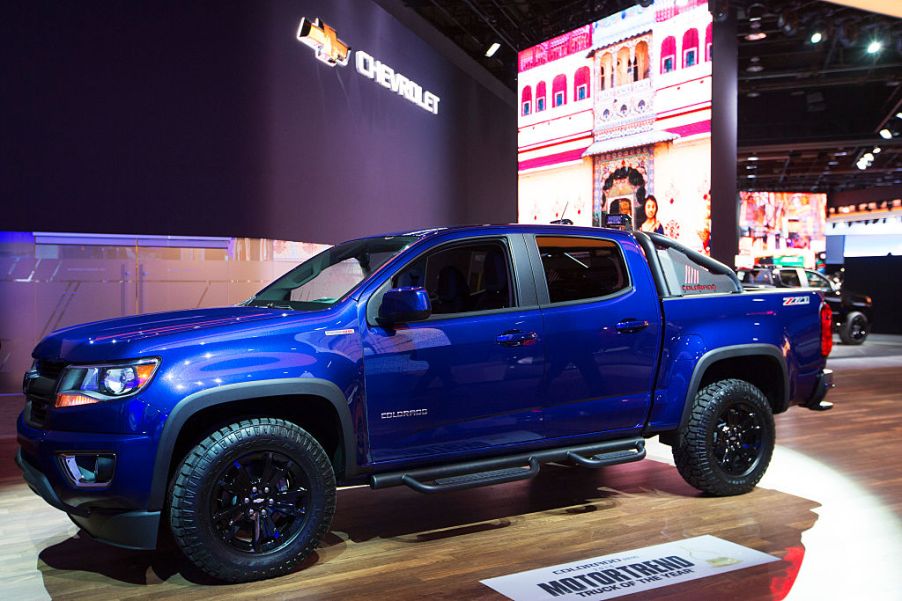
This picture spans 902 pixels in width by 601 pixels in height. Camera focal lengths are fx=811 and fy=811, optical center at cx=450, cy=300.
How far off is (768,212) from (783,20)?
18041mm

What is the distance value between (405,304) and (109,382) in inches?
50.9

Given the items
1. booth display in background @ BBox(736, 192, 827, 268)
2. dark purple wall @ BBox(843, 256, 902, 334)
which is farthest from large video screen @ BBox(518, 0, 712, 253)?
booth display in background @ BBox(736, 192, 827, 268)

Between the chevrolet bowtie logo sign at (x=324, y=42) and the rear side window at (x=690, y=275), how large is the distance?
26.8 ft

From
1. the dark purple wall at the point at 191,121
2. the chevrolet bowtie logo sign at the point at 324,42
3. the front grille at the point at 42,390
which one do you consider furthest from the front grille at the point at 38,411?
the chevrolet bowtie logo sign at the point at 324,42

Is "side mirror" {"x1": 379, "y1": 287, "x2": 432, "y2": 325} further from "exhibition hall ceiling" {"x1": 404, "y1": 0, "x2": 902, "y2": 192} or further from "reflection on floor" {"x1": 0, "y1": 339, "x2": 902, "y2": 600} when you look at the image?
"exhibition hall ceiling" {"x1": 404, "y1": 0, "x2": 902, "y2": 192}

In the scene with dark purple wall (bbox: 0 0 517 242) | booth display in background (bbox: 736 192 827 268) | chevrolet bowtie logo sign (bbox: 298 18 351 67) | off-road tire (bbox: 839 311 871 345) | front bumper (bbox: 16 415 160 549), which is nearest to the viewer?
front bumper (bbox: 16 415 160 549)

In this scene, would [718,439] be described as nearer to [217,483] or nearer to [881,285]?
[217,483]

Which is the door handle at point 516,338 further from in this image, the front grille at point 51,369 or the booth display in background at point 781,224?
the booth display in background at point 781,224

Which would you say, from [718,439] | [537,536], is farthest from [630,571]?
[718,439]

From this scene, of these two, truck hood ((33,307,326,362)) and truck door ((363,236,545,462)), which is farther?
truck door ((363,236,545,462))

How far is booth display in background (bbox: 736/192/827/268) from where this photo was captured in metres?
32.1

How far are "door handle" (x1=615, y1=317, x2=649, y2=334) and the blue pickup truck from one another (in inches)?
0.9

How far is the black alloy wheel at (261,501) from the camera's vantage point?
11.5 ft

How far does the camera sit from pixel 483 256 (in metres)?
4.42
